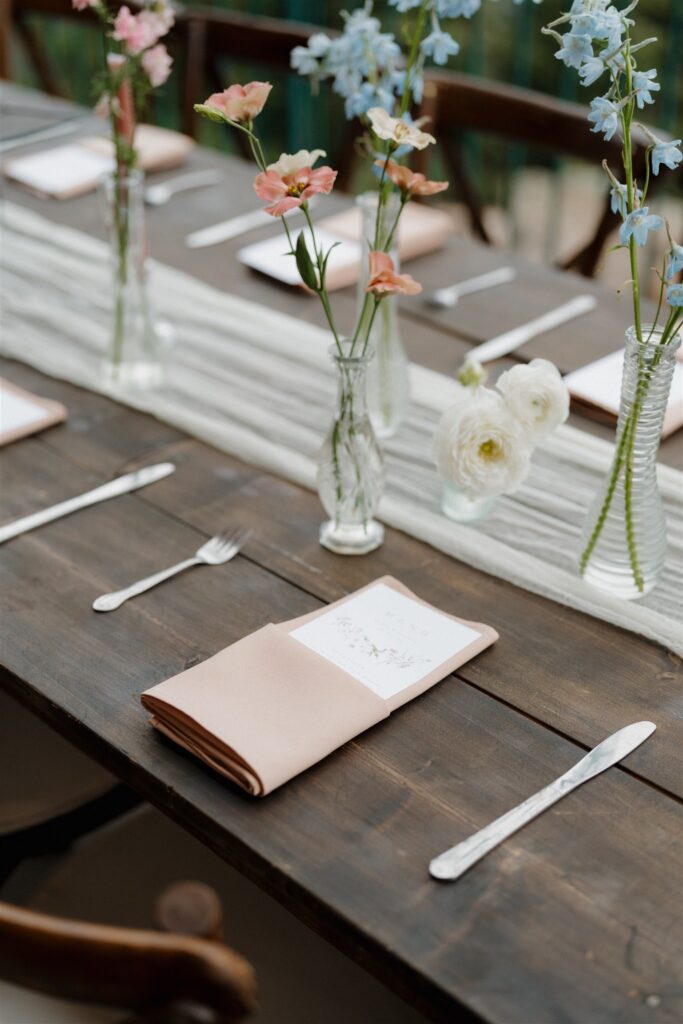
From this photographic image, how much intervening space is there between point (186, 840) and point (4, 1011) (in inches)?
13.7

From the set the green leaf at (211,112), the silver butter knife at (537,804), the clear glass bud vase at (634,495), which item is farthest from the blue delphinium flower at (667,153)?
the silver butter knife at (537,804)

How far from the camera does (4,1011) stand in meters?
1.03

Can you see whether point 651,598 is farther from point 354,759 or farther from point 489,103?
point 489,103

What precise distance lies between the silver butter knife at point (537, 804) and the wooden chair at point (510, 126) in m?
1.25

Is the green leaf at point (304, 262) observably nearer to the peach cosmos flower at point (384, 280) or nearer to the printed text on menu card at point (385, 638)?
the peach cosmos flower at point (384, 280)

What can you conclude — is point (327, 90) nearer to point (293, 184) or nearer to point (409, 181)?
point (409, 181)

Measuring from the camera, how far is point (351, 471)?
1.25 metres

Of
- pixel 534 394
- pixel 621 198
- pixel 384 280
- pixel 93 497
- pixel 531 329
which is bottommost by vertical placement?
pixel 93 497

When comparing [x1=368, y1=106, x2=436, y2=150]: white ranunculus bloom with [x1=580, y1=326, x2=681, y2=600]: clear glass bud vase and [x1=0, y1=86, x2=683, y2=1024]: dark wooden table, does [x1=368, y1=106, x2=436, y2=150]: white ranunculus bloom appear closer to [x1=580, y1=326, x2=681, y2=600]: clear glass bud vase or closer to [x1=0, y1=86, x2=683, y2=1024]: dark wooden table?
[x1=580, y1=326, x2=681, y2=600]: clear glass bud vase

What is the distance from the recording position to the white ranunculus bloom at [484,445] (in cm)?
119

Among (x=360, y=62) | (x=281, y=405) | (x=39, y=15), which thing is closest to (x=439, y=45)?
(x=360, y=62)

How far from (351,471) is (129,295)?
500 mm

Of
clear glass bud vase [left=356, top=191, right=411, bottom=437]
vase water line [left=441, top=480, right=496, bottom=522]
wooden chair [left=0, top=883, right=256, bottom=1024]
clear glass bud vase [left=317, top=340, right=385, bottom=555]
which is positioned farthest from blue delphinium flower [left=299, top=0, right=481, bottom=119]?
wooden chair [left=0, top=883, right=256, bottom=1024]

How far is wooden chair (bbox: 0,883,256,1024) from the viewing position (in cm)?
60
